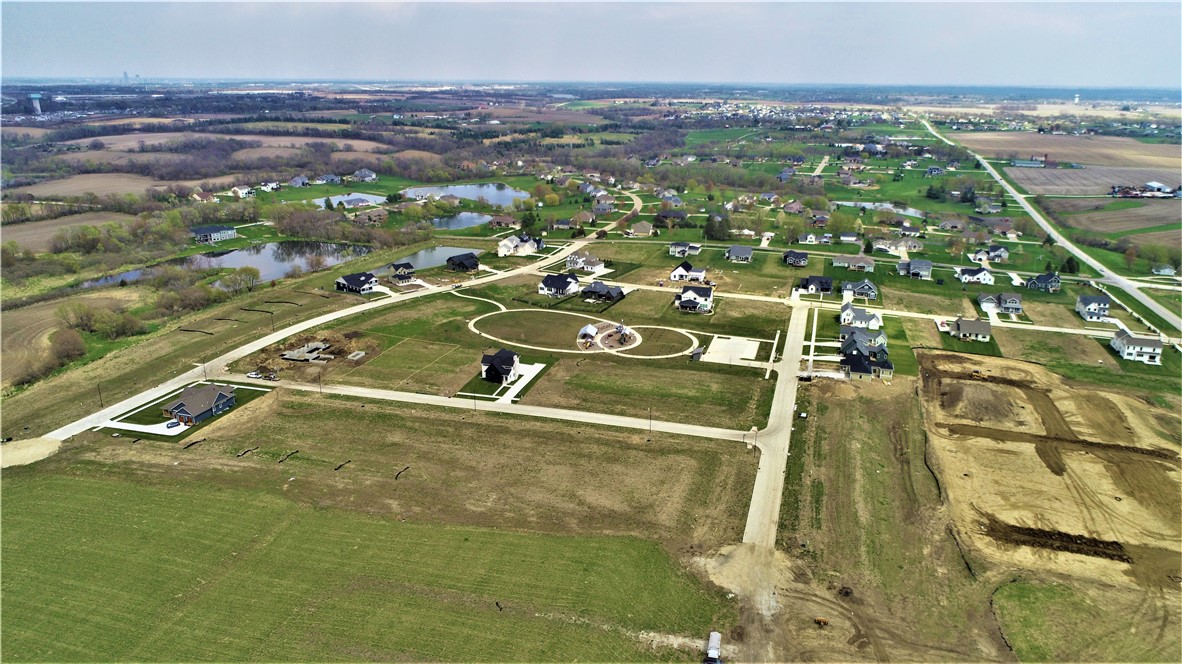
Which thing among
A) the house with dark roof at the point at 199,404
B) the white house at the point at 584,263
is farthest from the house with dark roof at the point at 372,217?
the house with dark roof at the point at 199,404

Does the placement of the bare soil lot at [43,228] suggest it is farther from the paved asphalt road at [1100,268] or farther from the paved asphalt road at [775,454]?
the paved asphalt road at [1100,268]

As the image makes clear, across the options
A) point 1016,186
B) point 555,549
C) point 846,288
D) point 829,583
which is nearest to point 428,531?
point 555,549

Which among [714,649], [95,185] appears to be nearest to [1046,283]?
[714,649]

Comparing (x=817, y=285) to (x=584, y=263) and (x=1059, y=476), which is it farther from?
(x=1059, y=476)

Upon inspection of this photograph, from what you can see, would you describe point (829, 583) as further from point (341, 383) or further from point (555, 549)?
point (341, 383)

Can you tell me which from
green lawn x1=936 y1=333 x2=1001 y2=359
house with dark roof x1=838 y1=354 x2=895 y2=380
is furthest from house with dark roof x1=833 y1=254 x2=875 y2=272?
house with dark roof x1=838 y1=354 x2=895 y2=380

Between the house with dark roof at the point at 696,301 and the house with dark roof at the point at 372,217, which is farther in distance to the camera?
the house with dark roof at the point at 372,217

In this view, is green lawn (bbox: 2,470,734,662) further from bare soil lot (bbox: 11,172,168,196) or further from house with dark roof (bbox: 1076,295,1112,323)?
bare soil lot (bbox: 11,172,168,196)
